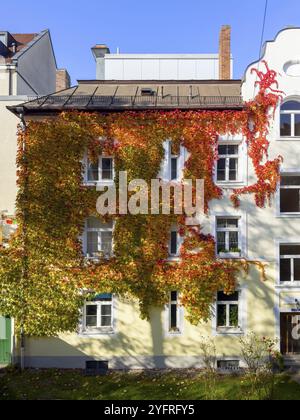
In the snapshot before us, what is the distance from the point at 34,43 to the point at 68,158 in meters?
11.0

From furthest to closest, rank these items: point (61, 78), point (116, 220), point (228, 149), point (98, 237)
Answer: point (61, 78)
point (228, 149)
point (98, 237)
point (116, 220)

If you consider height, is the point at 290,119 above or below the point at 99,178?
above

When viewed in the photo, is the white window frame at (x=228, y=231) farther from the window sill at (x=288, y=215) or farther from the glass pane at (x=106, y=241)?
the glass pane at (x=106, y=241)

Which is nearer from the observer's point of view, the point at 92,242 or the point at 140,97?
the point at 92,242

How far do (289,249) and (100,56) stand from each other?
54.0 ft

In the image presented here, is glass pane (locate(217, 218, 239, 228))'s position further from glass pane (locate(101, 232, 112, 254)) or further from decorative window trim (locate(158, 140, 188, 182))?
glass pane (locate(101, 232, 112, 254))

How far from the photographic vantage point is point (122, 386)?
14.1 meters

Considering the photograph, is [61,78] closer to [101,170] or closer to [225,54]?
[225,54]

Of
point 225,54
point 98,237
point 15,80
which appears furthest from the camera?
point 225,54

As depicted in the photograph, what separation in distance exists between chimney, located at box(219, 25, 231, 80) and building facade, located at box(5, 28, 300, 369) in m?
→ 4.20

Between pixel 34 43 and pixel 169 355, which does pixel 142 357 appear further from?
pixel 34 43

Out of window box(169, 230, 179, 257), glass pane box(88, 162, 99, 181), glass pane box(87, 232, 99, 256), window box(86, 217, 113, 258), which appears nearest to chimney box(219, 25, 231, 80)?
glass pane box(88, 162, 99, 181)

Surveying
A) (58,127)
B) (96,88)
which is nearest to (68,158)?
(58,127)

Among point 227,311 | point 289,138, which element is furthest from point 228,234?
point 289,138
